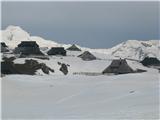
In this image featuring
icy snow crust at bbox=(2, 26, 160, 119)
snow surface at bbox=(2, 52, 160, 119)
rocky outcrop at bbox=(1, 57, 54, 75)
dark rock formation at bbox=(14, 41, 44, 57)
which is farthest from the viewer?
dark rock formation at bbox=(14, 41, 44, 57)

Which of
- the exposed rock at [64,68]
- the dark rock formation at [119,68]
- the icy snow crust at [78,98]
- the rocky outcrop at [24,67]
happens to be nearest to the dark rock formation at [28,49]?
the exposed rock at [64,68]

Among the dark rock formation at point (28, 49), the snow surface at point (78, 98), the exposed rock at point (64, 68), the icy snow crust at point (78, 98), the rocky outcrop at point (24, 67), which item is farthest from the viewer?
the dark rock formation at point (28, 49)

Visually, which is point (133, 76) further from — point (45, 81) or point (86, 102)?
point (86, 102)

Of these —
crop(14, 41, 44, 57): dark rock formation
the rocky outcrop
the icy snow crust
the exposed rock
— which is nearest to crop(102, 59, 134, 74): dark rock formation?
the exposed rock

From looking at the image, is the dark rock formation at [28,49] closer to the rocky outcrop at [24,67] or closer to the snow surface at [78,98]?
the rocky outcrop at [24,67]

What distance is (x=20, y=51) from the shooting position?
93938mm

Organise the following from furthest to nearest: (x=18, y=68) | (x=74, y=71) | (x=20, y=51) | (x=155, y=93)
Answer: (x=20, y=51) → (x=74, y=71) → (x=18, y=68) → (x=155, y=93)

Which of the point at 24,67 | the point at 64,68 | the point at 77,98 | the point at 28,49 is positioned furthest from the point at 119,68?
the point at 77,98

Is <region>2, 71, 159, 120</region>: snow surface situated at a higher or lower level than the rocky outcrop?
lower

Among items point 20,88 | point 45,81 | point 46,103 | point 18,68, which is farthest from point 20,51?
point 46,103

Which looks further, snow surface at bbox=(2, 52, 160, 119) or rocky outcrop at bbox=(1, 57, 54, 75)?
rocky outcrop at bbox=(1, 57, 54, 75)

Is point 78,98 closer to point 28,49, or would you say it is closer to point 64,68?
point 64,68

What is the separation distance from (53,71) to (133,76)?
30192 millimetres

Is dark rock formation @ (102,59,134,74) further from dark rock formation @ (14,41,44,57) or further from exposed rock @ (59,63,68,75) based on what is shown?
dark rock formation @ (14,41,44,57)
